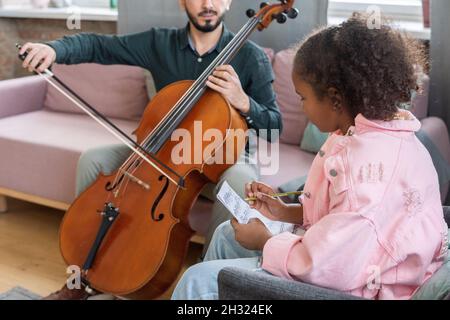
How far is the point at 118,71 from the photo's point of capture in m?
2.80

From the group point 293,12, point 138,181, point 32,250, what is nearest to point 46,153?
point 32,250

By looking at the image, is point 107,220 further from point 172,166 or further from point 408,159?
point 408,159

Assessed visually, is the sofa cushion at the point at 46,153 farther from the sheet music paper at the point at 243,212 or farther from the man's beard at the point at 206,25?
the sheet music paper at the point at 243,212

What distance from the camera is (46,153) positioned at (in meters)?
2.40

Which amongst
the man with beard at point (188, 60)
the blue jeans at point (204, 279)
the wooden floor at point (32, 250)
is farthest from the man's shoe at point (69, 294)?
the blue jeans at point (204, 279)

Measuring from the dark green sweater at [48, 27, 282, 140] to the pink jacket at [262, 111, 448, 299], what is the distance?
789mm

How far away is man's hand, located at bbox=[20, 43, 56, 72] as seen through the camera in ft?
5.78

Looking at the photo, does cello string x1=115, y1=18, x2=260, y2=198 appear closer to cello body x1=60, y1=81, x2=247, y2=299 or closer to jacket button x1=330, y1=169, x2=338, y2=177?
cello body x1=60, y1=81, x2=247, y2=299

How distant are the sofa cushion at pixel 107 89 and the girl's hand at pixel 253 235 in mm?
1538

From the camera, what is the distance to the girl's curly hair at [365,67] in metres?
1.17

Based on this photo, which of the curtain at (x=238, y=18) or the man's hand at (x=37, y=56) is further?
the curtain at (x=238, y=18)

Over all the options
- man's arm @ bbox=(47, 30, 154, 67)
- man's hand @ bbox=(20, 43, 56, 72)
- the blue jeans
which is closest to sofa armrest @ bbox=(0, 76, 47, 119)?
man's arm @ bbox=(47, 30, 154, 67)

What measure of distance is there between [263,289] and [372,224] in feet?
0.72
